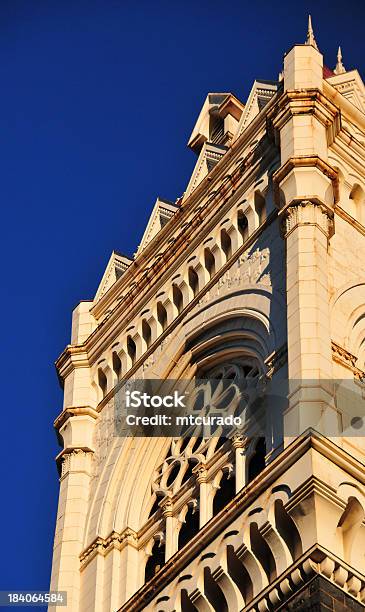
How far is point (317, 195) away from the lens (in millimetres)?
37250

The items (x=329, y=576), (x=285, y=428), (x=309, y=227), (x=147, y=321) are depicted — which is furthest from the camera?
(x=147, y=321)

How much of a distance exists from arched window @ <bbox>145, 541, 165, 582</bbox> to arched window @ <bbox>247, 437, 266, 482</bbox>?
9.06 ft

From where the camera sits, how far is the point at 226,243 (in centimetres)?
4056

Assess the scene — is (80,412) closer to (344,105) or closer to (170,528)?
(170,528)

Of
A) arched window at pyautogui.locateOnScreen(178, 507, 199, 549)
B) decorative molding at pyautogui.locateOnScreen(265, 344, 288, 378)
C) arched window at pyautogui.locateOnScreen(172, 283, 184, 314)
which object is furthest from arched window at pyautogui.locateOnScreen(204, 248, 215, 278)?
arched window at pyautogui.locateOnScreen(178, 507, 199, 549)

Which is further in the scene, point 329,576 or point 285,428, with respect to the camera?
point 285,428

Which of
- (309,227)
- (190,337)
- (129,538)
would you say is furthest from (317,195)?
(129,538)

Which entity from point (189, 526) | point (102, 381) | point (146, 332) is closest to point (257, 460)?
point (189, 526)

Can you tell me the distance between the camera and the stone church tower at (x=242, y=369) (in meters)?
31.6

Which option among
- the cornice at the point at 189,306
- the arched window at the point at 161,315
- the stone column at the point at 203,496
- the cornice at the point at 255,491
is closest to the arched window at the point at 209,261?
the cornice at the point at 189,306

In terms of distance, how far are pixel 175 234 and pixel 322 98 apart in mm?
5273

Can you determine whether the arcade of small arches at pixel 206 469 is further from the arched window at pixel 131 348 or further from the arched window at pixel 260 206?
the arched window at pixel 131 348

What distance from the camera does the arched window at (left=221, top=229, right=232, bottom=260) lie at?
132ft

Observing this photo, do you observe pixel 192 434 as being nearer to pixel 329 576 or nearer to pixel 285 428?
pixel 285 428
